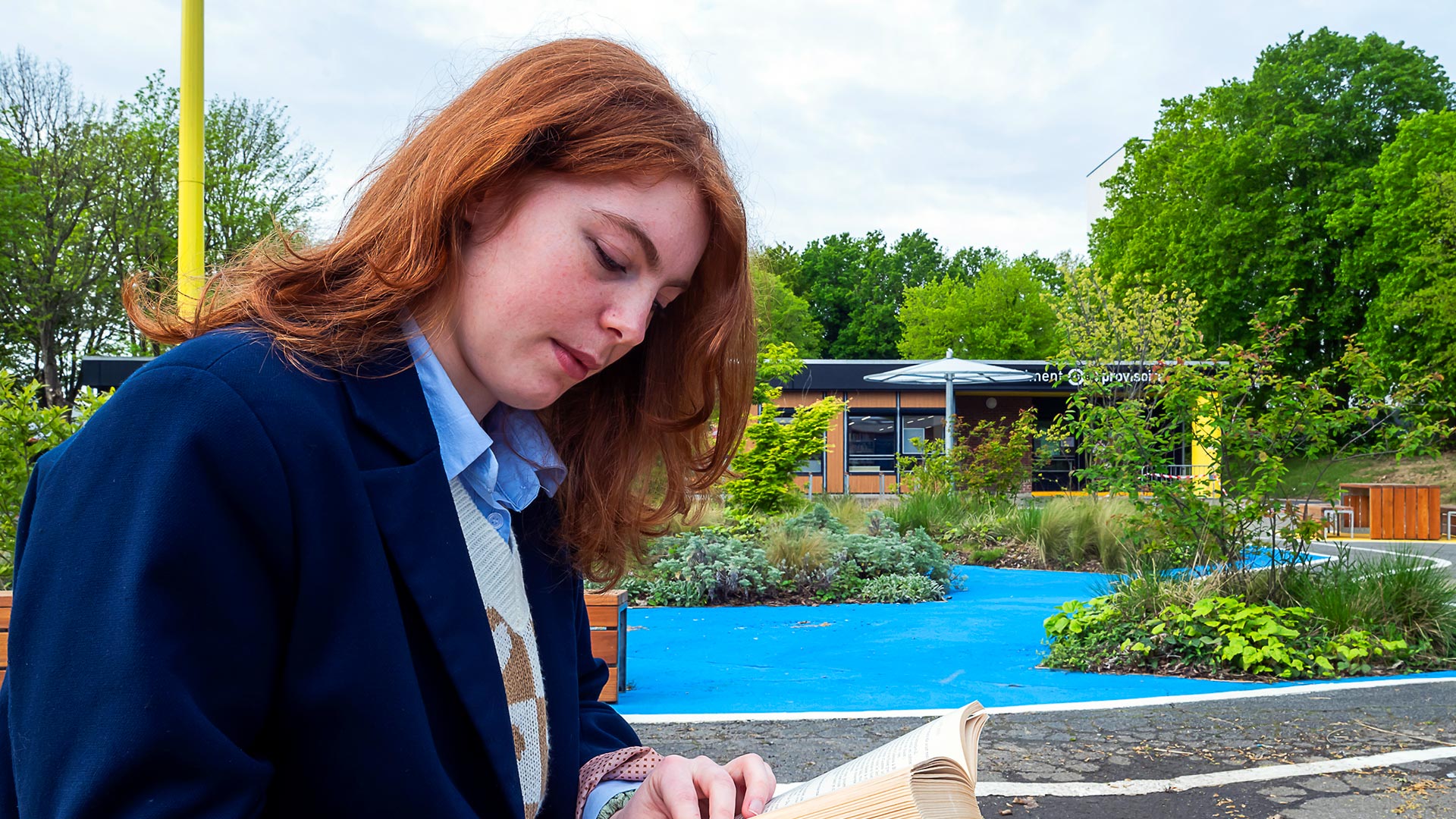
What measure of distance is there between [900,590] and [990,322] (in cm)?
4029

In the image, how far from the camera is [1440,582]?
7195 mm

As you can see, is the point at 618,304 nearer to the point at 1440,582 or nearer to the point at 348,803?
the point at 348,803

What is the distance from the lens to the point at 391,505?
1.13m

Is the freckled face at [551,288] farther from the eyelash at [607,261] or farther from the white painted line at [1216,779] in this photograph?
the white painted line at [1216,779]

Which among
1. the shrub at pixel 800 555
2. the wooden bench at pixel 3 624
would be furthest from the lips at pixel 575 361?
the shrub at pixel 800 555

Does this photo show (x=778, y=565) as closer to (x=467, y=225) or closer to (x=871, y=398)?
(x=467, y=225)

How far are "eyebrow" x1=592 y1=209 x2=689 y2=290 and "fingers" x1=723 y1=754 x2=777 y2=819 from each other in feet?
2.14

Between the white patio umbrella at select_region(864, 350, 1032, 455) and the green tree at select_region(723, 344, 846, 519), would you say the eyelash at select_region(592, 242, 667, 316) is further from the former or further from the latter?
the white patio umbrella at select_region(864, 350, 1032, 455)

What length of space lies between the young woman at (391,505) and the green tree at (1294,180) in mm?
33478

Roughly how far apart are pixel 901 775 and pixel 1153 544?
25.1 feet

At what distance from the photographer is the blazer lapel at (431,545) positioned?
3.71 feet

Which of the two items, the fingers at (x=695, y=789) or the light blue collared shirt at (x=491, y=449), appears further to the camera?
the fingers at (x=695, y=789)

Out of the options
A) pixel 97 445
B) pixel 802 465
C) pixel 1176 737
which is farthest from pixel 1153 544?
pixel 97 445

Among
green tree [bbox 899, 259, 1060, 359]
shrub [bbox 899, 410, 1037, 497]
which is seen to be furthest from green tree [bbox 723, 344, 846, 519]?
green tree [bbox 899, 259, 1060, 359]
